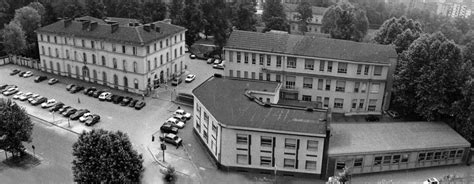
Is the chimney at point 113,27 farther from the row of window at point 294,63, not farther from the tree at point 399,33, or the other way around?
the tree at point 399,33

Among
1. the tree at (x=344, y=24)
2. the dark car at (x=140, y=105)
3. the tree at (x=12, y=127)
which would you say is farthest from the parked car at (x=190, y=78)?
the tree at (x=344, y=24)

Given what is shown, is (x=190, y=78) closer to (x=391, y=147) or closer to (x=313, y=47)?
(x=313, y=47)

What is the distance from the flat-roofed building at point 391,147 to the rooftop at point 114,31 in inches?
1542

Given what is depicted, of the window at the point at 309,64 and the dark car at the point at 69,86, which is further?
the dark car at the point at 69,86

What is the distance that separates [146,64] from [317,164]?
129ft

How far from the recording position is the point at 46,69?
91688 mm

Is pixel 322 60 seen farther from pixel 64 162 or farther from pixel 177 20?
pixel 177 20

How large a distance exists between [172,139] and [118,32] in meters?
29.1

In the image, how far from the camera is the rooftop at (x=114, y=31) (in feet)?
257

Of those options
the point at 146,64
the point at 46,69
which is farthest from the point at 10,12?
the point at 146,64

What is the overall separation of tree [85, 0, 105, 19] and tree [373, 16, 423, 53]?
2809 inches

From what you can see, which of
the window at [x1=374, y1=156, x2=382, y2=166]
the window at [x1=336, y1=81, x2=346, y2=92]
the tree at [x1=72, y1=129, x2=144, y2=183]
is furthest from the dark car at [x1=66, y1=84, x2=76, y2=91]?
the window at [x1=374, y1=156, x2=382, y2=166]

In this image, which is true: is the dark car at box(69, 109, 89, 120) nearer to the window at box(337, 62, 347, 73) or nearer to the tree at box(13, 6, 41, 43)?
the tree at box(13, 6, 41, 43)

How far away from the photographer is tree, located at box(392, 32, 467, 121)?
62875 millimetres
